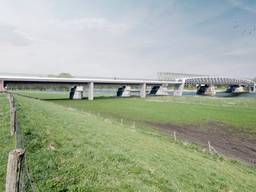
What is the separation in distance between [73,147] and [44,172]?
3.30 m

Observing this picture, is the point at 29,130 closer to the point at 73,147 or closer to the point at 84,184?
the point at 73,147

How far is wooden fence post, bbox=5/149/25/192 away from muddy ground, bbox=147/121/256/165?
19.3 metres

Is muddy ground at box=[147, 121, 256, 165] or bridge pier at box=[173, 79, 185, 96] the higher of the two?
bridge pier at box=[173, 79, 185, 96]

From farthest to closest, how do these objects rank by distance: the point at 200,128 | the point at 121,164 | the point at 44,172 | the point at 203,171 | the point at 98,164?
the point at 200,128 < the point at 203,171 < the point at 121,164 < the point at 98,164 < the point at 44,172

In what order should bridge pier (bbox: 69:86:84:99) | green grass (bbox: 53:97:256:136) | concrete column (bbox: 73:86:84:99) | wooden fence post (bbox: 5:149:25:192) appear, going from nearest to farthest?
wooden fence post (bbox: 5:149:25:192) → green grass (bbox: 53:97:256:136) → concrete column (bbox: 73:86:84:99) → bridge pier (bbox: 69:86:84:99)

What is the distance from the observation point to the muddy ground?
21.9 metres

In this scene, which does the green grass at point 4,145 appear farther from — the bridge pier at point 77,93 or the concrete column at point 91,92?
the bridge pier at point 77,93

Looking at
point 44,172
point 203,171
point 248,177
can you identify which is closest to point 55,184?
point 44,172

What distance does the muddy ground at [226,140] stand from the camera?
2192cm

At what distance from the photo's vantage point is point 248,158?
808 inches

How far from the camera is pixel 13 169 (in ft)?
15.7

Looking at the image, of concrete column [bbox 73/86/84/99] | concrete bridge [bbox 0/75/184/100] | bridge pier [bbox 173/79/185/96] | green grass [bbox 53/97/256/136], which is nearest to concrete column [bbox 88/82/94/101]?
concrete bridge [bbox 0/75/184/100]

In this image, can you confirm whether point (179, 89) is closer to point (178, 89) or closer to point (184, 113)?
point (178, 89)

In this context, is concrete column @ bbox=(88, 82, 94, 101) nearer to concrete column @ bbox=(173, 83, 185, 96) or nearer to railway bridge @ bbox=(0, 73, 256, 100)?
railway bridge @ bbox=(0, 73, 256, 100)
